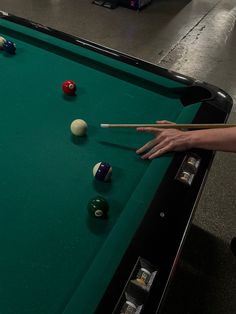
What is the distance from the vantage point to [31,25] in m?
1.80

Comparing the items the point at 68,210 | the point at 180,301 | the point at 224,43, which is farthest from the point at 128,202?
the point at 224,43

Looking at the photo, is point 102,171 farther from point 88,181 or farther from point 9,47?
point 9,47

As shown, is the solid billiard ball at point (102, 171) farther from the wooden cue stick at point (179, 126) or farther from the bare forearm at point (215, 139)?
the bare forearm at point (215, 139)

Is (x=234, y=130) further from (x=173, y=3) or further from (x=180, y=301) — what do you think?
(x=173, y=3)

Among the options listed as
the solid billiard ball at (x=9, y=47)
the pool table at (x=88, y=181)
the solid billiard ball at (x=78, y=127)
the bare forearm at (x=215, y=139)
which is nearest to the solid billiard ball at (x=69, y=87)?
the pool table at (x=88, y=181)

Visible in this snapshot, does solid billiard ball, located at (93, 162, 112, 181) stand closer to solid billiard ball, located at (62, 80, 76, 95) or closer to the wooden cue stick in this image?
the wooden cue stick

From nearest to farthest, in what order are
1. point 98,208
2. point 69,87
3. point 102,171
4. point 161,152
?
point 98,208
point 102,171
point 161,152
point 69,87

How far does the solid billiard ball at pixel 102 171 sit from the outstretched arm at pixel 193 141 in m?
0.17

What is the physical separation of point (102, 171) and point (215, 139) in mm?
436

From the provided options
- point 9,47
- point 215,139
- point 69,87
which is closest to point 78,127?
point 69,87

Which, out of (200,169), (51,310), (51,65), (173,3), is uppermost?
(173,3)

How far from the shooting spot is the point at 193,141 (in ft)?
3.88

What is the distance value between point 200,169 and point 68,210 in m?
0.49

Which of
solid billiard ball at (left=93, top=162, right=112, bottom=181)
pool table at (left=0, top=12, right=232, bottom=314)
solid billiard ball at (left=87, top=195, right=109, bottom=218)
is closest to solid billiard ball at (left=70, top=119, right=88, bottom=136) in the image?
pool table at (left=0, top=12, right=232, bottom=314)
